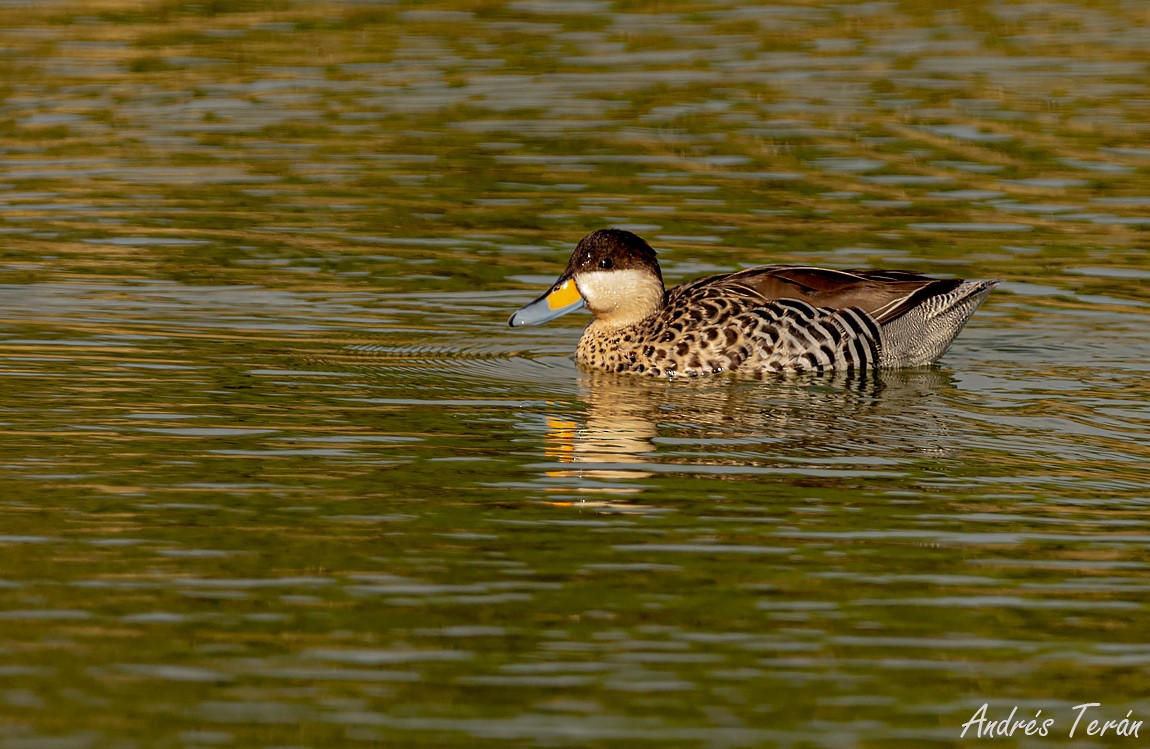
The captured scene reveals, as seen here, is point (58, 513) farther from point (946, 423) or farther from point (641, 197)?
point (641, 197)

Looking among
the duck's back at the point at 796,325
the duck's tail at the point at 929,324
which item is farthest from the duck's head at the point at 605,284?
the duck's tail at the point at 929,324

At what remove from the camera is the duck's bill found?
14219 millimetres

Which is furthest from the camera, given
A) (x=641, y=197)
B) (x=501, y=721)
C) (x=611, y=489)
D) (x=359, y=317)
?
(x=641, y=197)

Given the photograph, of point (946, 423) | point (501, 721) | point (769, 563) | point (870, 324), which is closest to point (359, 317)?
point (870, 324)

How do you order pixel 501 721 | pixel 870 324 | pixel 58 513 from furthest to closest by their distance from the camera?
pixel 870 324
pixel 58 513
pixel 501 721

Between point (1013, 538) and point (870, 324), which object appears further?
point (870, 324)

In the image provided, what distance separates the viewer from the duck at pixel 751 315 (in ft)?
45.1

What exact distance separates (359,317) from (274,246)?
92.1 inches

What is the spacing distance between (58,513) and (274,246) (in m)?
7.77

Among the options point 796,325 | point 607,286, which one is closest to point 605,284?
point 607,286

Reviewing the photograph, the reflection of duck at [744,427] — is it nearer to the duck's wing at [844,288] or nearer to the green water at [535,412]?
the green water at [535,412]

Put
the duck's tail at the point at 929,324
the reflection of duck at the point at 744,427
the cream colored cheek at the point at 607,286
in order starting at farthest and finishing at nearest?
1. the cream colored cheek at the point at 607,286
2. the duck's tail at the point at 929,324
3. the reflection of duck at the point at 744,427

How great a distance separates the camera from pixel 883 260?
16688mm

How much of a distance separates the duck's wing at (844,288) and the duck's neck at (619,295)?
1.72 feet
